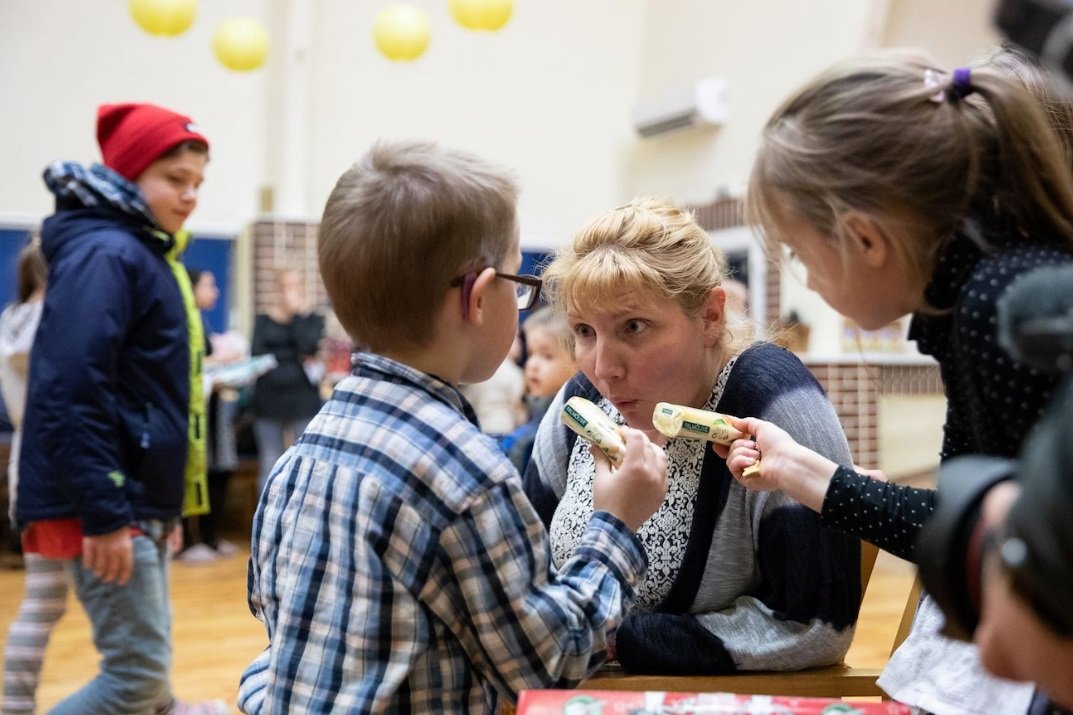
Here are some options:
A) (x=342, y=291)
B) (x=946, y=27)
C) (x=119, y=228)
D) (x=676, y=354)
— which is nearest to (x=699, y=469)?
(x=676, y=354)

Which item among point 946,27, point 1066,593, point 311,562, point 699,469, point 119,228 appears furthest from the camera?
point 946,27

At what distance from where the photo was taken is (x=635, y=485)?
126 cm

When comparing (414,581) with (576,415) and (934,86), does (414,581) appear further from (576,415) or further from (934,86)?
(934,86)

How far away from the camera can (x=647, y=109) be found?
8383 mm

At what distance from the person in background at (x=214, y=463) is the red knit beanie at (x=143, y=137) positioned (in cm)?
332

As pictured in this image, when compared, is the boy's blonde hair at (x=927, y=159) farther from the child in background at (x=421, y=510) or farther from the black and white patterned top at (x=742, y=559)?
the black and white patterned top at (x=742, y=559)

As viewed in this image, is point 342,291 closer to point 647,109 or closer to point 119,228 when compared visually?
point 119,228

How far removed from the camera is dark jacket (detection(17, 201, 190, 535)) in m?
2.26

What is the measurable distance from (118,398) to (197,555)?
372cm

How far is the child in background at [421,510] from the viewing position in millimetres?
1113

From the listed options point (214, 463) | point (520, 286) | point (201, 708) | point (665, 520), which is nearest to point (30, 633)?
point (201, 708)

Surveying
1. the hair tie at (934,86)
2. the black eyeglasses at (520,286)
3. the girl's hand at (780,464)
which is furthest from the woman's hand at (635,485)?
the hair tie at (934,86)

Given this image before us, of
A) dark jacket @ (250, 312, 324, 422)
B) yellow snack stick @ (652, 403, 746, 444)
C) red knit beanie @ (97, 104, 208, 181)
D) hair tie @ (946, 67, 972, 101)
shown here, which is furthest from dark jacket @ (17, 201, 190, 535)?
dark jacket @ (250, 312, 324, 422)

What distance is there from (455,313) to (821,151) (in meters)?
0.45
